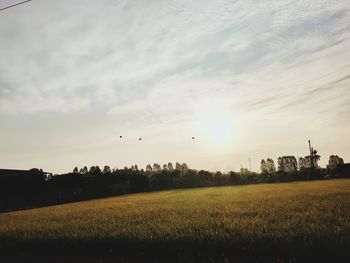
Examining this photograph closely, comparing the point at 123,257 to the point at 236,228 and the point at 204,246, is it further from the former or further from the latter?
the point at 236,228

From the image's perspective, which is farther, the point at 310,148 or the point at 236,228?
the point at 310,148

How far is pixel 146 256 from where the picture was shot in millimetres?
10898

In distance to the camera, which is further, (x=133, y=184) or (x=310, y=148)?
(x=310, y=148)

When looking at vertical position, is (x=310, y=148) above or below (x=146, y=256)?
above

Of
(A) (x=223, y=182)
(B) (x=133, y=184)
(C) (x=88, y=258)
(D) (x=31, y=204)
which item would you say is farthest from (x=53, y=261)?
(A) (x=223, y=182)

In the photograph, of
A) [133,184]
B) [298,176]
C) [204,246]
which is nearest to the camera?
[204,246]

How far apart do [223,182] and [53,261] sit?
102737mm

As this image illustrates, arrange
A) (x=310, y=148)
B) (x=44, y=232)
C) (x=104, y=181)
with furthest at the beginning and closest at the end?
1. (x=310, y=148)
2. (x=104, y=181)
3. (x=44, y=232)

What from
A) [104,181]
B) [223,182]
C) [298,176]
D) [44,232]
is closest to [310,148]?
[298,176]

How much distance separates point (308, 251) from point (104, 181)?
220 feet

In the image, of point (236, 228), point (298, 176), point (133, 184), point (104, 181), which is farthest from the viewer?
point (298, 176)

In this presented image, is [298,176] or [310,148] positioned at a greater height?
[310,148]

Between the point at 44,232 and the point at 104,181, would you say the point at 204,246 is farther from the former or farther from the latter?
the point at 104,181

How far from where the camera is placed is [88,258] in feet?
36.8
